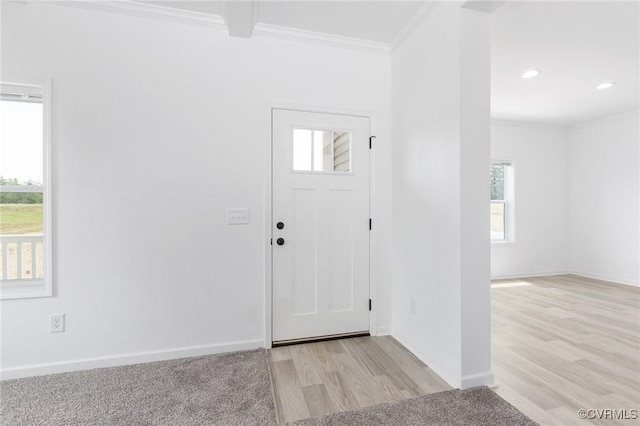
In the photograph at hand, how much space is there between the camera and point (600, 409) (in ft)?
5.80

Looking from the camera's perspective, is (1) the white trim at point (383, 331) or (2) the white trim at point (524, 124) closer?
(1) the white trim at point (383, 331)

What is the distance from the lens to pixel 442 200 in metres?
2.16

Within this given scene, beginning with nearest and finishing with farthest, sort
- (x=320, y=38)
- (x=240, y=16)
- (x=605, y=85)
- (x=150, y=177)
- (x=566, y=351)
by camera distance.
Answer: (x=240, y=16)
(x=150, y=177)
(x=566, y=351)
(x=320, y=38)
(x=605, y=85)

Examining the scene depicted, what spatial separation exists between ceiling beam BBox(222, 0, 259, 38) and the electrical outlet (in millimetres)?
2526

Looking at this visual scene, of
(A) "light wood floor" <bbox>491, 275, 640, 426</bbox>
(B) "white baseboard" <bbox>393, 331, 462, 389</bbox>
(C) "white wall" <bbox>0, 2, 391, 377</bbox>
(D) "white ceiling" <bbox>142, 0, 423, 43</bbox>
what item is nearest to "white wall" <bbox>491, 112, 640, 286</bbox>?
(A) "light wood floor" <bbox>491, 275, 640, 426</bbox>

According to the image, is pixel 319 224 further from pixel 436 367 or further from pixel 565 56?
pixel 565 56

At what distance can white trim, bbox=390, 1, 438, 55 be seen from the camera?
7.34ft

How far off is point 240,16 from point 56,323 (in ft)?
8.62

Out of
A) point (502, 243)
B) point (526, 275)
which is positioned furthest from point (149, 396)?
point (526, 275)

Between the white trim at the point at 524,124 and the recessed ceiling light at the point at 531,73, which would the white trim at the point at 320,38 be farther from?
the white trim at the point at 524,124

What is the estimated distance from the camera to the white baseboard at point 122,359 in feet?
6.91

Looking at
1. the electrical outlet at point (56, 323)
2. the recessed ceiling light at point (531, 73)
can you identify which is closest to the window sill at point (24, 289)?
the electrical outlet at point (56, 323)

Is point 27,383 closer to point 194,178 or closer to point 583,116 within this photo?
point 194,178

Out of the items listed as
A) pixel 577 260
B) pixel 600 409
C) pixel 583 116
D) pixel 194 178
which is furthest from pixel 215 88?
pixel 577 260
